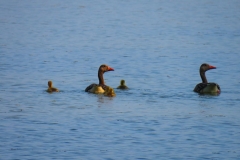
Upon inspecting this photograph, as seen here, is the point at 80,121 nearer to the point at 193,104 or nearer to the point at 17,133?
the point at 17,133

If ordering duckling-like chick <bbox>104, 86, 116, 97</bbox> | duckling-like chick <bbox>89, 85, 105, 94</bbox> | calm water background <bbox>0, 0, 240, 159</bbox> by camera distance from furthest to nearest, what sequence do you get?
duckling-like chick <bbox>89, 85, 105, 94</bbox>
duckling-like chick <bbox>104, 86, 116, 97</bbox>
calm water background <bbox>0, 0, 240, 159</bbox>

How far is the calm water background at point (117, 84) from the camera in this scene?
1833 centimetres

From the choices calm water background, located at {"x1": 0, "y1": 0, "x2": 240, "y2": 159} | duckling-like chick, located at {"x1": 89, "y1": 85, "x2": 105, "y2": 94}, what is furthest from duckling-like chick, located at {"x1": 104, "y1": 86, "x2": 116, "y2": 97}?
duckling-like chick, located at {"x1": 89, "y1": 85, "x2": 105, "y2": 94}

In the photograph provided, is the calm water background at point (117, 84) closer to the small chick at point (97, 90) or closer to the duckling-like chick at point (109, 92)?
the duckling-like chick at point (109, 92)

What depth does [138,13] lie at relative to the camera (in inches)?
2345

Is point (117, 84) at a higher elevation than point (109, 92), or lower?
higher

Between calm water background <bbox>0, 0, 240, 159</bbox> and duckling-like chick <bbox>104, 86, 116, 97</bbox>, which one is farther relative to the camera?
duckling-like chick <bbox>104, 86, 116, 97</bbox>

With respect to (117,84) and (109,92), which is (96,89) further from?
(117,84)

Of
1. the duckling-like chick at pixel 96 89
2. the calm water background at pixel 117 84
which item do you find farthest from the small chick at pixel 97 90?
the calm water background at pixel 117 84

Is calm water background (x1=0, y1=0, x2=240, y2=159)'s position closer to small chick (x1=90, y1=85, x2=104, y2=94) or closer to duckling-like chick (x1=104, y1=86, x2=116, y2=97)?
duckling-like chick (x1=104, y1=86, x2=116, y2=97)

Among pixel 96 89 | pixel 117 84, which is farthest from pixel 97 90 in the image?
pixel 117 84

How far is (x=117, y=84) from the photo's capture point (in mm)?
27312

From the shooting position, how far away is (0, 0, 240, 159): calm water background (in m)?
18.3

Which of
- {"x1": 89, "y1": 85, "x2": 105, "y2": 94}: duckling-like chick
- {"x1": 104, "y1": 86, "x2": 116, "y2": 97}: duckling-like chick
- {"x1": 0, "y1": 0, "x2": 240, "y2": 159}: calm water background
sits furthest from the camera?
{"x1": 89, "y1": 85, "x2": 105, "y2": 94}: duckling-like chick
